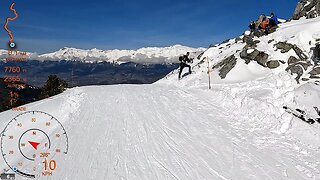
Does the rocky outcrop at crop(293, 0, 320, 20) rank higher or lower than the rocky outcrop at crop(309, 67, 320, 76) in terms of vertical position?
higher

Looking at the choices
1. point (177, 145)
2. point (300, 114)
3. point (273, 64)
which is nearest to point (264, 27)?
point (273, 64)

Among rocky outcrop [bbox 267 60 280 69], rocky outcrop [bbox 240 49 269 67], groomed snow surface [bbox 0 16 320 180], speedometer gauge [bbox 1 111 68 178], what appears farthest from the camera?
rocky outcrop [bbox 240 49 269 67]

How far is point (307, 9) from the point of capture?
112 feet

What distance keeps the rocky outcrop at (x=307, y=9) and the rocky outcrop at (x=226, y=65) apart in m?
11.6

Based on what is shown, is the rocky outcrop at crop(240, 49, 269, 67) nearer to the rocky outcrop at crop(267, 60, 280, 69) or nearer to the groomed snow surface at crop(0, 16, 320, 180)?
the rocky outcrop at crop(267, 60, 280, 69)

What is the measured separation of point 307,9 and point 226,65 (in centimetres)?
1502

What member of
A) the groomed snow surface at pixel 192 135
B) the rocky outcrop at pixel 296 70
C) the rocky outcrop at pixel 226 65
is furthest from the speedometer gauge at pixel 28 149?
the rocky outcrop at pixel 226 65

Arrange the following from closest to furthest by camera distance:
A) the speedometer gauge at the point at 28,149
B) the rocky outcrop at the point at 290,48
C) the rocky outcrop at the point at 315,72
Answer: the speedometer gauge at the point at 28,149
the rocky outcrop at the point at 315,72
the rocky outcrop at the point at 290,48

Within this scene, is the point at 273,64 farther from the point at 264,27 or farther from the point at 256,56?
the point at 264,27

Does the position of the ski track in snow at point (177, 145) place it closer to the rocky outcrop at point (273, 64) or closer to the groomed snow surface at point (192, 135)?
the groomed snow surface at point (192, 135)

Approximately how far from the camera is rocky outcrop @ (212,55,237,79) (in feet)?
84.8

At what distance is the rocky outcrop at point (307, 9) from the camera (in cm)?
3161

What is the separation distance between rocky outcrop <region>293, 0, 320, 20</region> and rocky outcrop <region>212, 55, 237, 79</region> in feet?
38.1

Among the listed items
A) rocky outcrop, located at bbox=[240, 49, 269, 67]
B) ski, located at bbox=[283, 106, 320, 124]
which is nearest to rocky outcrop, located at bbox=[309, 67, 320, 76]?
rocky outcrop, located at bbox=[240, 49, 269, 67]
